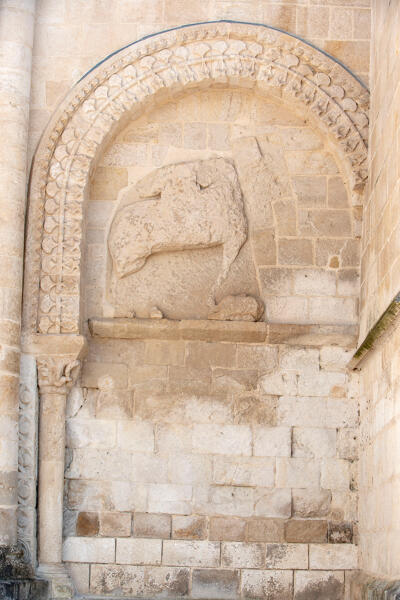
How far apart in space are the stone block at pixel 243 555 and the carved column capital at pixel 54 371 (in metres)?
1.81

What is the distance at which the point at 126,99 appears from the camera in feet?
28.7

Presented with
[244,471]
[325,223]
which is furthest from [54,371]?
[325,223]

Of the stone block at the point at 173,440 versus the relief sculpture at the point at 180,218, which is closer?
the stone block at the point at 173,440

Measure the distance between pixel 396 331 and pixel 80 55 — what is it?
3612 mm

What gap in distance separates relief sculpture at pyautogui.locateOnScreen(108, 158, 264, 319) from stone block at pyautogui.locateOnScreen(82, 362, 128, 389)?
2.56 feet

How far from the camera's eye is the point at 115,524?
27.7ft

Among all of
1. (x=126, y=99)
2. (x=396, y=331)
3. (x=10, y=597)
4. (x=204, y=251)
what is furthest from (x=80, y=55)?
(x=10, y=597)

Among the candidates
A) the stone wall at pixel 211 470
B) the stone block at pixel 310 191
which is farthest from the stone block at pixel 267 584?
the stone block at pixel 310 191

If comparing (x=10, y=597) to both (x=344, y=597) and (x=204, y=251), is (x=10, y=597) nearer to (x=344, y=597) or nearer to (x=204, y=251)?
(x=344, y=597)

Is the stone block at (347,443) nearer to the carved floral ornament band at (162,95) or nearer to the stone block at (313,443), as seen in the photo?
the stone block at (313,443)

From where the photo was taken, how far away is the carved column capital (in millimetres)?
8383

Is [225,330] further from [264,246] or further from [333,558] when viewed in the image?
[333,558]

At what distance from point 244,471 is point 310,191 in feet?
7.81

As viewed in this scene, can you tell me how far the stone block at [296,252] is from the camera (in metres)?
8.81
